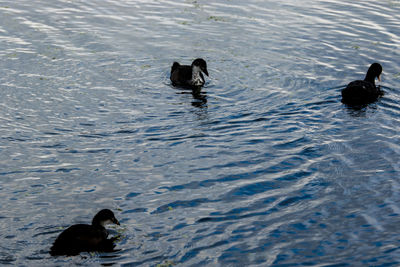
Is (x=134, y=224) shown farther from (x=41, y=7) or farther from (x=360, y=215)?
(x=41, y=7)

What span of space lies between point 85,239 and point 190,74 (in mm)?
9075

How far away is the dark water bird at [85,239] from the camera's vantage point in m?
9.08

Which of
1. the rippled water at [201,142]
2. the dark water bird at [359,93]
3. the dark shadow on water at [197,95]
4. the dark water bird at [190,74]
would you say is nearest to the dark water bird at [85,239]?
the rippled water at [201,142]

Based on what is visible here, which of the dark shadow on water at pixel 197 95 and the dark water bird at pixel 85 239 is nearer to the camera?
the dark water bird at pixel 85 239

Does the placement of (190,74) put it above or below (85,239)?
above

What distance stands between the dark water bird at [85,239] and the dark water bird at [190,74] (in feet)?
27.3

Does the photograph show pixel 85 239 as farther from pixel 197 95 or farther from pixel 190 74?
pixel 190 74

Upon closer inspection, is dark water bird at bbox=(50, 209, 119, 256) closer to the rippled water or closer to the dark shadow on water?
the rippled water

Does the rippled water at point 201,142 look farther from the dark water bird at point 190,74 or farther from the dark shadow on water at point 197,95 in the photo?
the dark water bird at point 190,74

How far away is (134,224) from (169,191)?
1363 millimetres

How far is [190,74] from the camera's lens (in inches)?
688

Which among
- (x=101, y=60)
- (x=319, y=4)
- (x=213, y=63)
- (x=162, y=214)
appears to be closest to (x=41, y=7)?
(x=101, y=60)

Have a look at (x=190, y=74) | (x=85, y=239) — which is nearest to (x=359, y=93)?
(x=190, y=74)

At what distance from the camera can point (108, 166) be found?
1220cm
